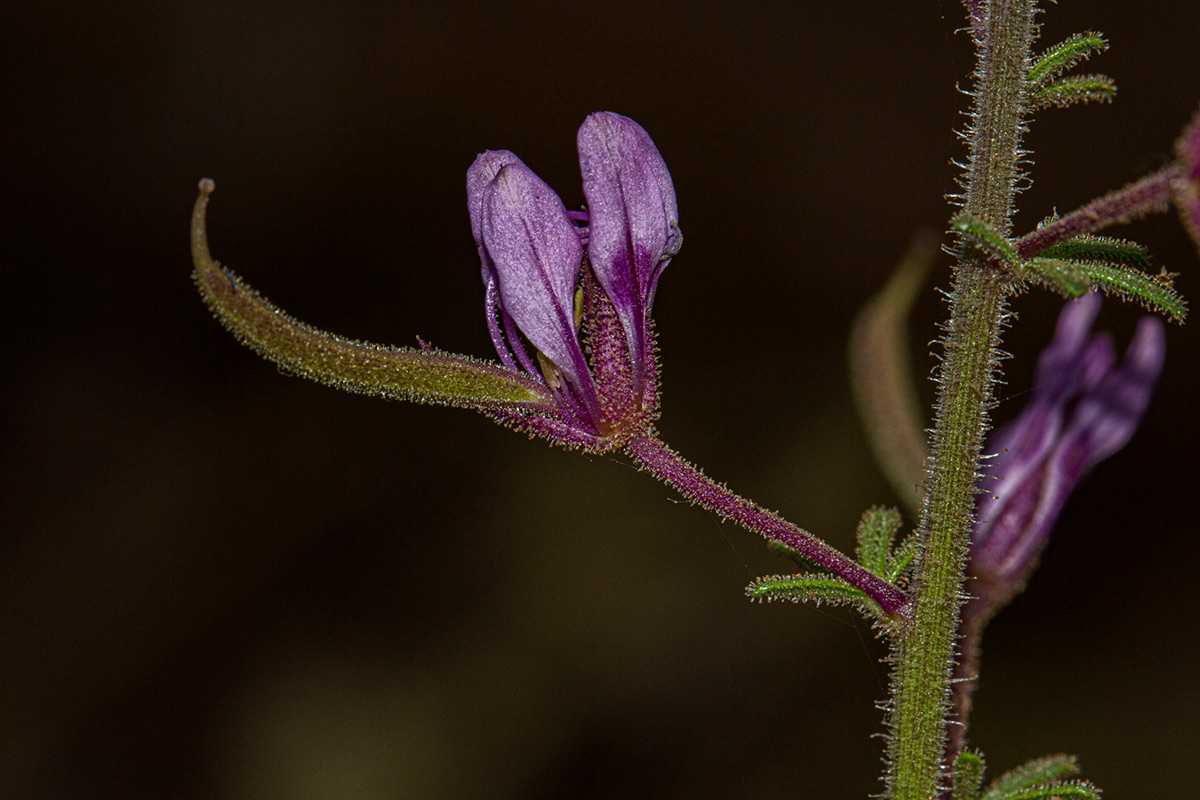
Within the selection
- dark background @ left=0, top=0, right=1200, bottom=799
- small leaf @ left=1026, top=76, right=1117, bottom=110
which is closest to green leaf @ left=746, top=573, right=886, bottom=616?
small leaf @ left=1026, top=76, right=1117, bottom=110

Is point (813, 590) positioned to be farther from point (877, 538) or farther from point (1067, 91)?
point (1067, 91)

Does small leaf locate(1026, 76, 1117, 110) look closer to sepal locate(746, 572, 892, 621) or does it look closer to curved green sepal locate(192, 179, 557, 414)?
sepal locate(746, 572, 892, 621)

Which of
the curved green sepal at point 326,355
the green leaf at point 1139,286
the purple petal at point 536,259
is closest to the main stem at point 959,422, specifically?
the green leaf at point 1139,286

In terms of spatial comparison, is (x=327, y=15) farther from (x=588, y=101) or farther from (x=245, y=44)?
(x=588, y=101)

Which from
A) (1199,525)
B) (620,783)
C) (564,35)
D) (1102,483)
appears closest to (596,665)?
(620,783)

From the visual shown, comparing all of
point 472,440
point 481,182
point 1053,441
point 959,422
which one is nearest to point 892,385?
point 1053,441

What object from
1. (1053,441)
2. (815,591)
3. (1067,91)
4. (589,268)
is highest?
(1067,91)
